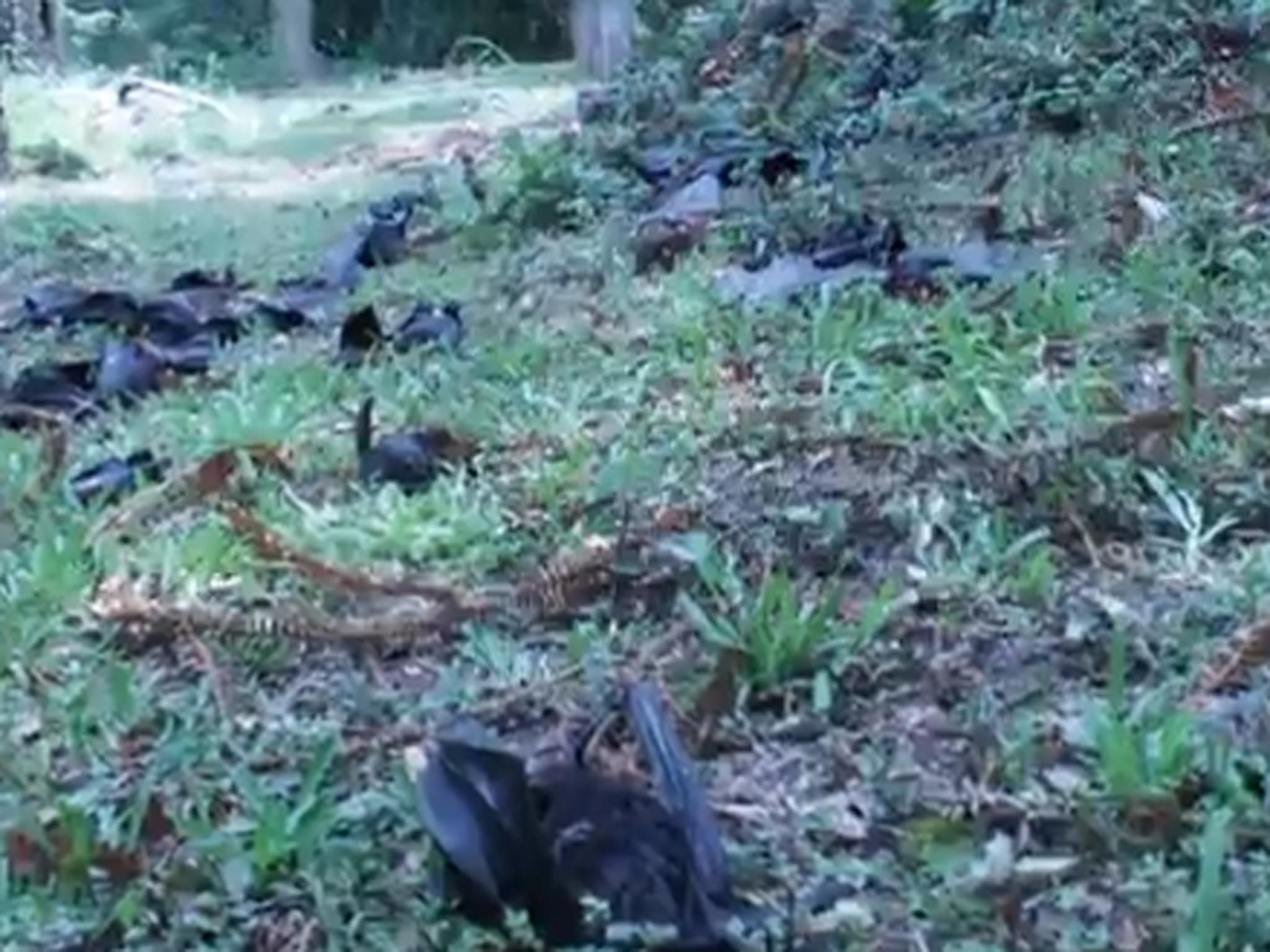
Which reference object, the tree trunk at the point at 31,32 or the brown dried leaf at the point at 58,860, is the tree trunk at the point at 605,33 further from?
the brown dried leaf at the point at 58,860

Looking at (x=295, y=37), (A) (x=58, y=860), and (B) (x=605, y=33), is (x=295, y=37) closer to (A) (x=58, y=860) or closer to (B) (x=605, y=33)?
(B) (x=605, y=33)

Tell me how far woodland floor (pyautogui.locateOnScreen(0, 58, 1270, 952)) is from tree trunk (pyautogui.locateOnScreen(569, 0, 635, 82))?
579cm

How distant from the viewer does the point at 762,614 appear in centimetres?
194

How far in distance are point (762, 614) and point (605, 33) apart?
7.96 m

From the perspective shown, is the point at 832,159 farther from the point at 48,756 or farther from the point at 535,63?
the point at 535,63

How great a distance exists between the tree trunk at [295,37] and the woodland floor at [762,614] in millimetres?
11272

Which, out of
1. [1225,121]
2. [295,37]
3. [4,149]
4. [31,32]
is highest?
[1225,121]

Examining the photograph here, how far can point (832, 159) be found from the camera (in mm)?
4965

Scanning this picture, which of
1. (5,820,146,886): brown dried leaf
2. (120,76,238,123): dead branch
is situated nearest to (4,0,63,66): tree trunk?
(120,76,238,123): dead branch

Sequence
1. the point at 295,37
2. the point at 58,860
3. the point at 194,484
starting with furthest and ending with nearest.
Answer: the point at 295,37 < the point at 194,484 < the point at 58,860

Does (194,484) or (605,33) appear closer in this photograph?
(194,484)

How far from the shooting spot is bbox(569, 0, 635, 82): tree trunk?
9453 millimetres

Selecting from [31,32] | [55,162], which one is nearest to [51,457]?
[55,162]

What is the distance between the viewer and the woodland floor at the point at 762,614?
154 cm
